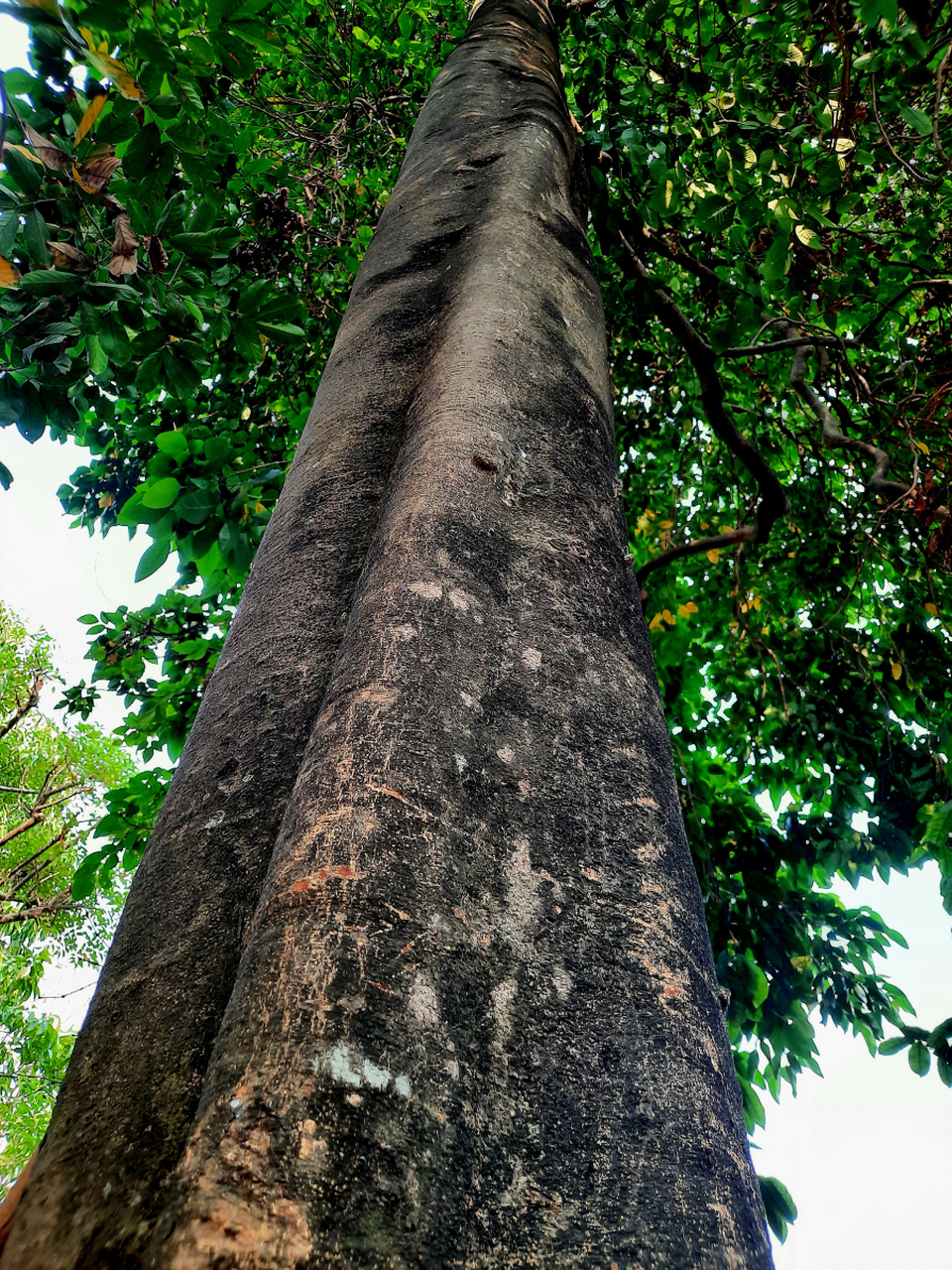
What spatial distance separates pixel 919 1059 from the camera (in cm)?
274

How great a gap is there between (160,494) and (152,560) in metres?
0.22

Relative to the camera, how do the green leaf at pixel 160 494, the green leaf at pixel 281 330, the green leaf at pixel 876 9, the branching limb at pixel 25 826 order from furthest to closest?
the branching limb at pixel 25 826
the green leaf at pixel 160 494
the green leaf at pixel 281 330
the green leaf at pixel 876 9

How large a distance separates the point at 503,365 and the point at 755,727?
146 inches

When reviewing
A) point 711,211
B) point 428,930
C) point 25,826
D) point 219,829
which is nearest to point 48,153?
point 219,829

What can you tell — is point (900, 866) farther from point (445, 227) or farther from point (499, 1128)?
point (499, 1128)

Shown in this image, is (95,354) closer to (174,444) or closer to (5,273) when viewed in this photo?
(5,273)

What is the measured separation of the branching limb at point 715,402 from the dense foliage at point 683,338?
0.05 feet

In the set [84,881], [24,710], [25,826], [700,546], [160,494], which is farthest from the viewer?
[24,710]

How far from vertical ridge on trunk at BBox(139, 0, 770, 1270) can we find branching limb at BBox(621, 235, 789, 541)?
7.51 feet

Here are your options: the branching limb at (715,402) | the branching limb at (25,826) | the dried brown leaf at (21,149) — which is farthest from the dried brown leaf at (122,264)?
the branching limb at (25,826)

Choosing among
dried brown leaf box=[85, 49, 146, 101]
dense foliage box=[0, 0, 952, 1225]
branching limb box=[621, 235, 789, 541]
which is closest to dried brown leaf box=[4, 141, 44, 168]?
dense foliage box=[0, 0, 952, 1225]

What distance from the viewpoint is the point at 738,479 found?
15.4 ft

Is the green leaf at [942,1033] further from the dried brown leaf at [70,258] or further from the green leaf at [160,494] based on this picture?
the dried brown leaf at [70,258]

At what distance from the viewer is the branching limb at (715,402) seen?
3352 millimetres
